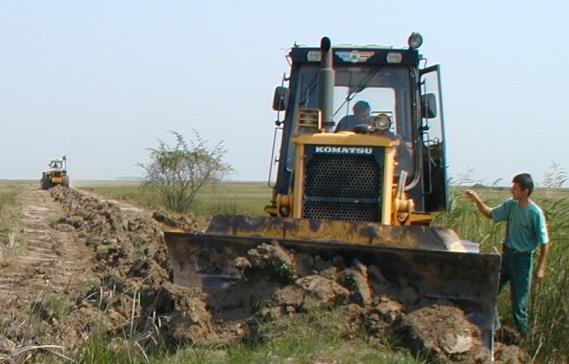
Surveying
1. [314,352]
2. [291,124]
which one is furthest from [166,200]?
[314,352]

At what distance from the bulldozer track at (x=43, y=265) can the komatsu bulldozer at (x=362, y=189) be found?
2.56 meters

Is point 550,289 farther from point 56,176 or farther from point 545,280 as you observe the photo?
point 56,176

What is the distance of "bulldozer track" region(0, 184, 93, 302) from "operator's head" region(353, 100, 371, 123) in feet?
11.8

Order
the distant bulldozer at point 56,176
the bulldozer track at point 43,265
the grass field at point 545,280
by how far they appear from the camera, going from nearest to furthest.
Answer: the grass field at point 545,280
the bulldozer track at point 43,265
the distant bulldozer at point 56,176

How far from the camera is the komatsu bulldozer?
7.87m

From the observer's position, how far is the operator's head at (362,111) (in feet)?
31.4

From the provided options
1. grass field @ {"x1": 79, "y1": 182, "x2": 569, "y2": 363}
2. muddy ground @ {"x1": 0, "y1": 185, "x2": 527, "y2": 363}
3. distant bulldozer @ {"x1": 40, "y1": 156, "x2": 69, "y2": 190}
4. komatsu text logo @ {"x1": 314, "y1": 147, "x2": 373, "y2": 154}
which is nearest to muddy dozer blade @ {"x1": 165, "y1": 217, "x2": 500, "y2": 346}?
muddy ground @ {"x1": 0, "y1": 185, "x2": 527, "y2": 363}

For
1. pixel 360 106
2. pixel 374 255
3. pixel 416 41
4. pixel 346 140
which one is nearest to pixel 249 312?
pixel 374 255

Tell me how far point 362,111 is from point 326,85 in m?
0.62

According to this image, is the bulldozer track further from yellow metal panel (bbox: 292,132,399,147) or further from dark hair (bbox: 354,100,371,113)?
dark hair (bbox: 354,100,371,113)

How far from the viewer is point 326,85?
915 cm

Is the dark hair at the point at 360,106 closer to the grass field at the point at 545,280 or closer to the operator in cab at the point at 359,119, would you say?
the operator in cab at the point at 359,119

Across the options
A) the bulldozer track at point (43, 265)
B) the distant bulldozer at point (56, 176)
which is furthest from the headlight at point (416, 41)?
the distant bulldozer at point (56, 176)

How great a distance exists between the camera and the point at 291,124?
32.3 feet
